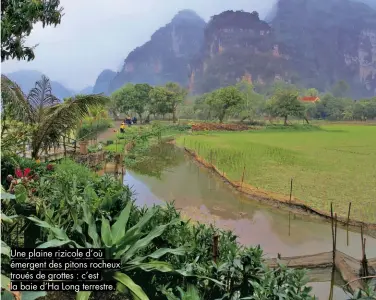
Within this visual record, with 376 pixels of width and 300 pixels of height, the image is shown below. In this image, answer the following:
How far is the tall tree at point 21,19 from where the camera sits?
12.4 feet

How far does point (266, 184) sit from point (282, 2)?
139957mm

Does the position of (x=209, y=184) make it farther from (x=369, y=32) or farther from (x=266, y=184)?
(x=369, y=32)

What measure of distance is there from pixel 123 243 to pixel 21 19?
9.32 ft

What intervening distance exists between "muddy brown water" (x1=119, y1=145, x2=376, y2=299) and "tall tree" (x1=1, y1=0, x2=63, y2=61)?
6.97 ft

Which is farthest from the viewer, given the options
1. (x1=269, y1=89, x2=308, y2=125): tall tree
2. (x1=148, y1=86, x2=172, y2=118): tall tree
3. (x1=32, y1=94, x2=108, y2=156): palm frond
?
(x1=269, y1=89, x2=308, y2=125): tall tree

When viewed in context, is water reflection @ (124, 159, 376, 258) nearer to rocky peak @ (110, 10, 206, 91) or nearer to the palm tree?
the palm tree

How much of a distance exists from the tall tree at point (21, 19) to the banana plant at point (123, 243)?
7.77ft

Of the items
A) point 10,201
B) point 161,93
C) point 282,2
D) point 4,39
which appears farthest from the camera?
point 282,2

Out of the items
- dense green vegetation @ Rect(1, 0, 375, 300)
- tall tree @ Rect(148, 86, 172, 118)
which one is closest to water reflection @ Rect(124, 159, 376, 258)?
dense green vegetation @ Rect(1, 0, 375, 300)

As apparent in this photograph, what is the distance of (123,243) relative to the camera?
240cm

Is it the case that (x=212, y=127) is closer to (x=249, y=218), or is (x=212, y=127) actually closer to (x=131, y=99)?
(x=131, y=99)

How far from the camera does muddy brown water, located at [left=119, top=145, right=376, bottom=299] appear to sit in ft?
19.1

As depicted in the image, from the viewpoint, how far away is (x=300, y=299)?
192 cm

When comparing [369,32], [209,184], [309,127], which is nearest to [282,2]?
[369,32]
